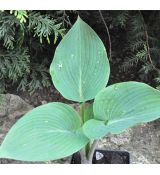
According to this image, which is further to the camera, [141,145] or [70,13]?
[70,13]

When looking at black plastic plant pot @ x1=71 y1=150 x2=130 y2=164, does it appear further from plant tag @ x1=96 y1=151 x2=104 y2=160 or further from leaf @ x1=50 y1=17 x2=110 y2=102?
leaf @ x1=50 y1=17 x2=110 y2=102

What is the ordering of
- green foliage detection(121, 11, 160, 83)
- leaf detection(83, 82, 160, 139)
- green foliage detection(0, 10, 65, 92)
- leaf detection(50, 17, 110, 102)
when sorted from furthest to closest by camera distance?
green foliage detection(121, 11, 160, 83) < green foliage detection(0, 10, 65, 92) < leaf detection(50, 17, 110, 102) < leaf detection(83, 82, 160, 139)

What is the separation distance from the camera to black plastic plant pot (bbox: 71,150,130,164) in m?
1.11

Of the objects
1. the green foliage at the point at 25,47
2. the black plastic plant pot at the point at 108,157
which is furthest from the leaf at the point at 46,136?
the green foliage at the point at 25,47

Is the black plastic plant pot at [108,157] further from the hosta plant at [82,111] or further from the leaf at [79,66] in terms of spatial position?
the leaf at [79,66]

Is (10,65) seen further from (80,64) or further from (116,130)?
(116,130)

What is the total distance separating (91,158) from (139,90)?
21cm

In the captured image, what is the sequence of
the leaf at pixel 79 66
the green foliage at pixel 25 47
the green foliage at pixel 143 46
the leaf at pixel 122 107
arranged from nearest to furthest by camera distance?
the leaf at pixel 122 107 < the leaf at pixel 79 66 < the green foliage at pixel 25 47 < the green foliage at pixel 143 46

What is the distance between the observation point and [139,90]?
3.20 feet

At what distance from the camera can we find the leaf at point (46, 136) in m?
0.92

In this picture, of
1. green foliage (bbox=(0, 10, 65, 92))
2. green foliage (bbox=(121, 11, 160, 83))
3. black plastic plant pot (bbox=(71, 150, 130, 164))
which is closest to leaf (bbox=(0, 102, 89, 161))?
black plastic plant pot (bbox=(71, 150, 130, 164))

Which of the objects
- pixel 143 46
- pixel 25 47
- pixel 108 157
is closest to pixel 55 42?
pixel 25 47

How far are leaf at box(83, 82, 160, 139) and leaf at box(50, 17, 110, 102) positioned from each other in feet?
0.16
